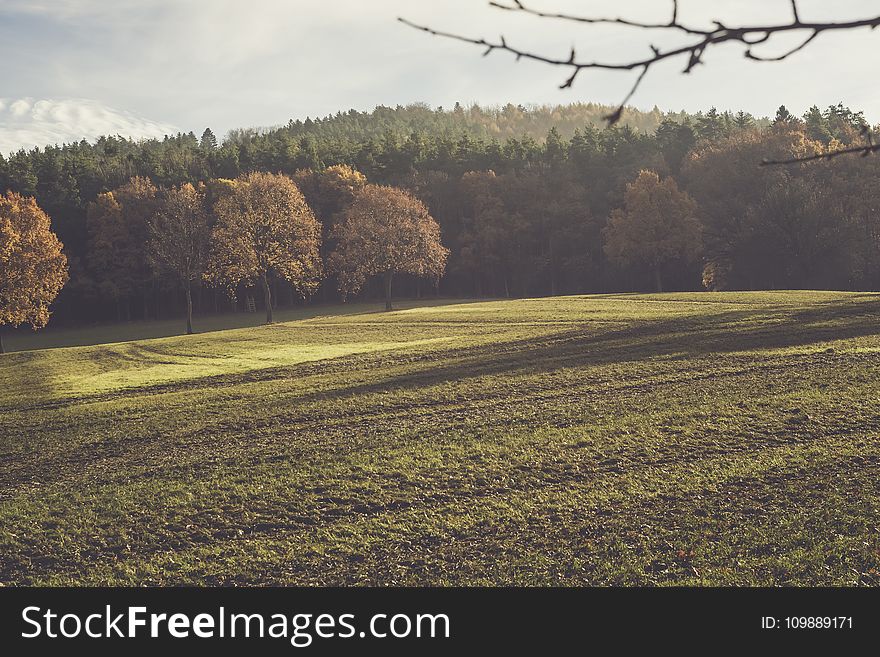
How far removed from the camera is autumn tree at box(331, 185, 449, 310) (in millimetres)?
56500

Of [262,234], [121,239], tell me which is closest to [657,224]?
[262,234]

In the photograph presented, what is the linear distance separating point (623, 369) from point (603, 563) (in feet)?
48.2

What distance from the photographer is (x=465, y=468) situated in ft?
43.5

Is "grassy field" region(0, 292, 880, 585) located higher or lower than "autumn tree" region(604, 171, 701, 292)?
lower

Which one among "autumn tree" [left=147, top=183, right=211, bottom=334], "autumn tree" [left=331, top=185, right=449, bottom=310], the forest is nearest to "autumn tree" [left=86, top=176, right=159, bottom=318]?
the forest

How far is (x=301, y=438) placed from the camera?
16328mm

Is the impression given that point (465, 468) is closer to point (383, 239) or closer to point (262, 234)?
point (262, 234)

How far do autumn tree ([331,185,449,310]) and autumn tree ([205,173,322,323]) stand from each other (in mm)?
3629

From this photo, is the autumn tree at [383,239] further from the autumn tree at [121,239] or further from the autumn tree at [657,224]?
the autumn tree at [121,239]

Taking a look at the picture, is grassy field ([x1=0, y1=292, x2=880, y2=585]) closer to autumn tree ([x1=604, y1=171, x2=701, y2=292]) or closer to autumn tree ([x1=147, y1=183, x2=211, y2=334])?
autumn tree ([x1=147, y1=183, x2=211, y2=334])

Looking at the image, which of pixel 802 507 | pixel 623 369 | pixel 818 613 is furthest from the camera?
pixel 623 369

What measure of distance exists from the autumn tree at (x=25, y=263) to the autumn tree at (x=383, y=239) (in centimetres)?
2105

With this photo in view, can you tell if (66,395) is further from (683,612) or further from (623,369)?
(683,612)

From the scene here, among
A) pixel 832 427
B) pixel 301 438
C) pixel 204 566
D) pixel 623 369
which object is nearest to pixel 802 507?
pixel 832 427
